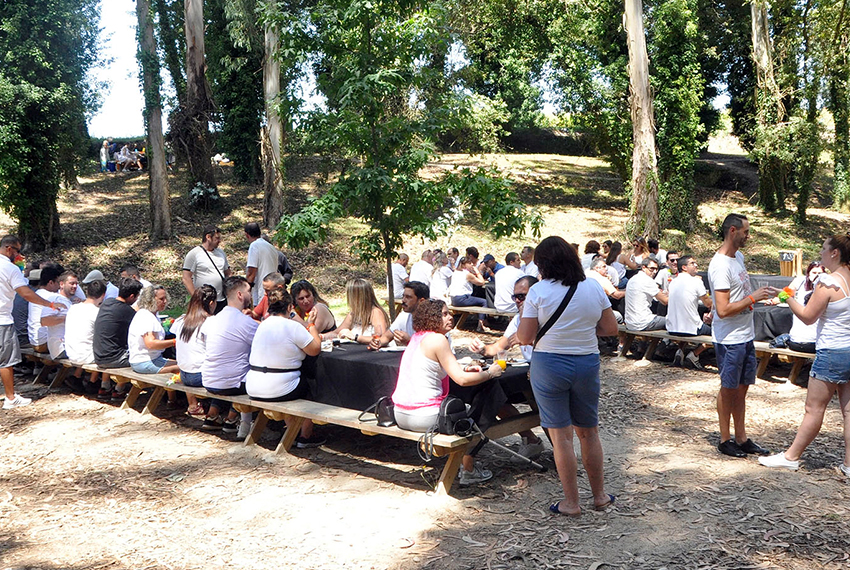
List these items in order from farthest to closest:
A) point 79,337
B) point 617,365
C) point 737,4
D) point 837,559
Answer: point 737,4 < point 617,365 < point 79,337 < point 837,559

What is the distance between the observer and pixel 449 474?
5.48 m

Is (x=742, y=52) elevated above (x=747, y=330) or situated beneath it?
elevated above

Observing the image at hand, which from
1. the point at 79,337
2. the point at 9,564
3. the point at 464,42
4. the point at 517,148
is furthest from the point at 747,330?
the point at 517,148

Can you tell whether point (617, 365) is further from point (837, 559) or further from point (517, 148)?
point (517, 148)

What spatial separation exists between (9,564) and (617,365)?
7694mm

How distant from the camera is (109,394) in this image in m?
9.01

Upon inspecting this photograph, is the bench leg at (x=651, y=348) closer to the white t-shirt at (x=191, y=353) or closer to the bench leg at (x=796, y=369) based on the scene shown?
the bench leg at (x=796, y=369)

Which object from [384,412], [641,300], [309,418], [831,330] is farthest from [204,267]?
[831,330]

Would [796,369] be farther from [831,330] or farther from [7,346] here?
[7,346]

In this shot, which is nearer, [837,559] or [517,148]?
[837,559]

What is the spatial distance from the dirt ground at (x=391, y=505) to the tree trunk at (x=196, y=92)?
13295mm

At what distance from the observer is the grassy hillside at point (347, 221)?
18.3m

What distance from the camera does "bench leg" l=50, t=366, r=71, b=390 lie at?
9375 mm

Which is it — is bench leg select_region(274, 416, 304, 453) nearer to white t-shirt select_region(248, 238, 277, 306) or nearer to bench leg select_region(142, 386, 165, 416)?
bench leg select_region(142, 386, 165, 416)
